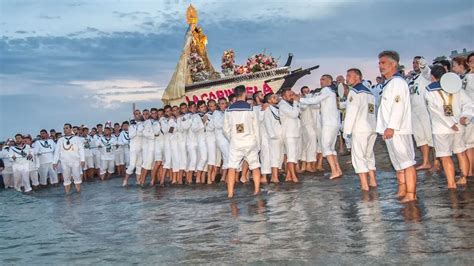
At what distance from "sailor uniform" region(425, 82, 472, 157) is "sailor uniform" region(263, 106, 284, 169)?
4.52 m

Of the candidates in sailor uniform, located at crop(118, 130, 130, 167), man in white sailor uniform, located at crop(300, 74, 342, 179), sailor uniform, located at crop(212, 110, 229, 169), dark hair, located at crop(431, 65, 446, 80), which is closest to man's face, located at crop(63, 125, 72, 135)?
sailor uniform, located at crop(212, 110, 229, 169)

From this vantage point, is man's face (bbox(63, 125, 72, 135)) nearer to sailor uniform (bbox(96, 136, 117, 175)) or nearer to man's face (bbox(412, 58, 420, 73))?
sailor uniform (bbox(96, 136, 117, 175))

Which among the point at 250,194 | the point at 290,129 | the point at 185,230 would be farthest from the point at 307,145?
the point at 185,230

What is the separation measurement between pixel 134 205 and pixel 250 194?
2479 millimetres

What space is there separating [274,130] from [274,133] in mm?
83

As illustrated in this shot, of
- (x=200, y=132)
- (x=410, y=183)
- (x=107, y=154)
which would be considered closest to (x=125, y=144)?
(x=107, y=154)

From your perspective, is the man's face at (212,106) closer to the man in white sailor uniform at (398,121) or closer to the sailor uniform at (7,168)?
the man in white sailor uniform at (398,121)

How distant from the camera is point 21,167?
20438 millimetres

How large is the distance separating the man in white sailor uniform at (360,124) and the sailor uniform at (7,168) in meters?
16.3

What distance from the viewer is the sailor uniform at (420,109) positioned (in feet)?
36.4

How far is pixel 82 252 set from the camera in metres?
7.28

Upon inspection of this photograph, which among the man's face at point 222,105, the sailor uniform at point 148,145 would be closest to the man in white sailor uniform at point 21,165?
the sailor uniform at point 148,145

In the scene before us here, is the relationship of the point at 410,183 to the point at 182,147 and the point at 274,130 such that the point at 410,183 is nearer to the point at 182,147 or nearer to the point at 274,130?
the point at 274,130

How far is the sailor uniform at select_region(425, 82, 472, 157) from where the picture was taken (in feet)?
28.9
